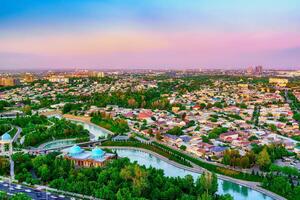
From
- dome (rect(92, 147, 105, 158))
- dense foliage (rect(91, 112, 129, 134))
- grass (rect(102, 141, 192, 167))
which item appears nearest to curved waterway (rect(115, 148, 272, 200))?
grass (rect(102, 141, 192, 167))

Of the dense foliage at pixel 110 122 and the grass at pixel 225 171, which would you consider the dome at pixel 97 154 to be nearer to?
the grass at pixel 225 171

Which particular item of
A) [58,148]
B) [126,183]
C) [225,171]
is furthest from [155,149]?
[126,183]

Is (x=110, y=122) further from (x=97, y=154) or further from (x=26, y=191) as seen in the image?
(x=26, y=191)

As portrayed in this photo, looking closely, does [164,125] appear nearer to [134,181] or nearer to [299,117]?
[299,117]

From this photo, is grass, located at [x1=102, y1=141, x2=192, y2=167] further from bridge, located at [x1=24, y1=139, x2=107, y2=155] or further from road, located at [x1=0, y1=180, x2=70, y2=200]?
road, located at [x1=0, y1=180, x2=70, y2=200]

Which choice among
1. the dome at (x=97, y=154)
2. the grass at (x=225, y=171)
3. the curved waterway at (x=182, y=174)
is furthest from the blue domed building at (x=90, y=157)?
the grass at (x=225, y=171)

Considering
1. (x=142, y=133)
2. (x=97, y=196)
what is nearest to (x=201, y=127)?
(x=142, y=133)

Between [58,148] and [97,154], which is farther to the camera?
[58,148]
